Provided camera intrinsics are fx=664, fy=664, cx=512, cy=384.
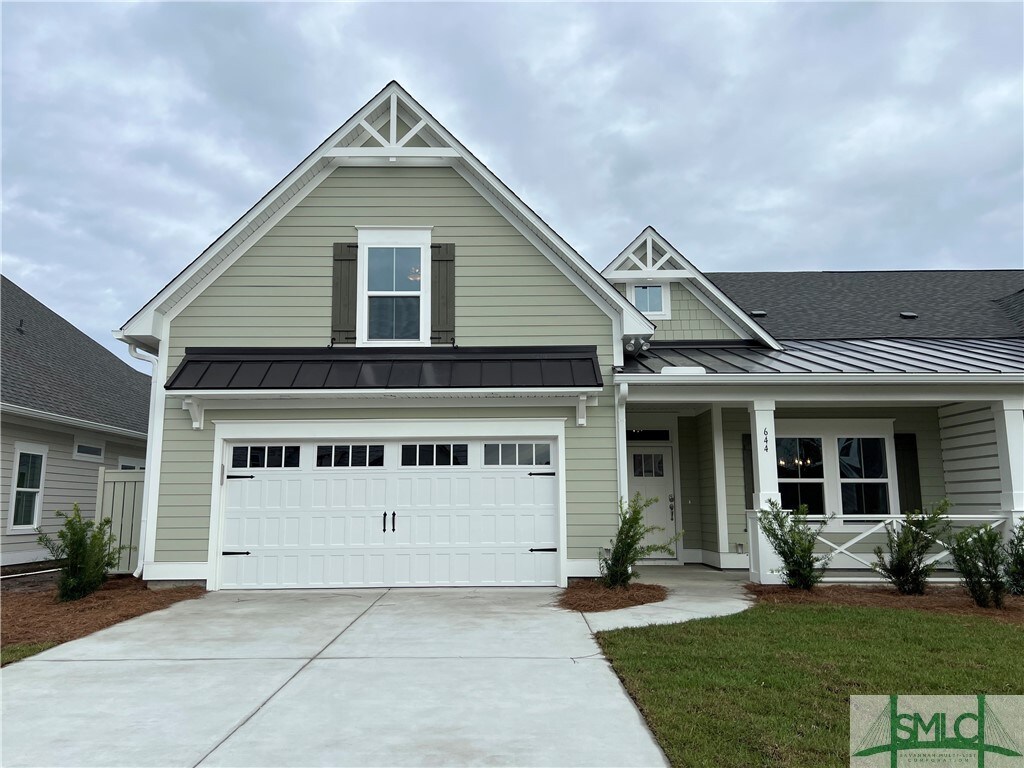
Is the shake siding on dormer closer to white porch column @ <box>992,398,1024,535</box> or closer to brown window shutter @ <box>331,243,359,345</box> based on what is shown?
white porch column @ <box>992,398,1024,535</box>

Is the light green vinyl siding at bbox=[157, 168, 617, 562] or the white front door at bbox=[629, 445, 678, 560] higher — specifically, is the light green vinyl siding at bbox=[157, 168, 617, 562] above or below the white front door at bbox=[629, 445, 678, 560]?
above

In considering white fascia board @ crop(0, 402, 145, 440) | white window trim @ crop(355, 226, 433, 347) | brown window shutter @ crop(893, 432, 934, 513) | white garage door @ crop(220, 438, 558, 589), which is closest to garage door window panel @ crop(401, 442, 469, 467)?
white garage door @ crop(220, 438, 558, 589)

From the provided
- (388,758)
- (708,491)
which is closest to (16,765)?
(388,758)

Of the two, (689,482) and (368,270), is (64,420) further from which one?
(689,482)

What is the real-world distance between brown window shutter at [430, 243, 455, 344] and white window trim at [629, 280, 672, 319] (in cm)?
456

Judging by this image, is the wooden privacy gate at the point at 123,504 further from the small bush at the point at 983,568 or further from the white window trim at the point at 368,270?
the small bush at the point at 983,568

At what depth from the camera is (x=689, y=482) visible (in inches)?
512

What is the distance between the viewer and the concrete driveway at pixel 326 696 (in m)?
3.64

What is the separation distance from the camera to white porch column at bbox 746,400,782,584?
31.4 ft

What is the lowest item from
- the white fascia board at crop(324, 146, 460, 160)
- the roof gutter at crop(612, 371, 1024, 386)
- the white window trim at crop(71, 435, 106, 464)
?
the white window trim at crop(71, 435, 106, 464)

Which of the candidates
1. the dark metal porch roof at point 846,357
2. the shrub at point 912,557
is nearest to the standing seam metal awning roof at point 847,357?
the dark metal porch roof at point 846,357

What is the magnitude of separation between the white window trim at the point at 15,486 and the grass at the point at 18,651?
805 cm

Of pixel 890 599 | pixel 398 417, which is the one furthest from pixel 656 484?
pixel 398 417

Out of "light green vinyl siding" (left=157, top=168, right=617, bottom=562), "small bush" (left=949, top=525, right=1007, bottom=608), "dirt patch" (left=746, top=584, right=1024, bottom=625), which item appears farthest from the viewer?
"light green vinyl siding" (left=157, top=168, right=617, bottom=562)
